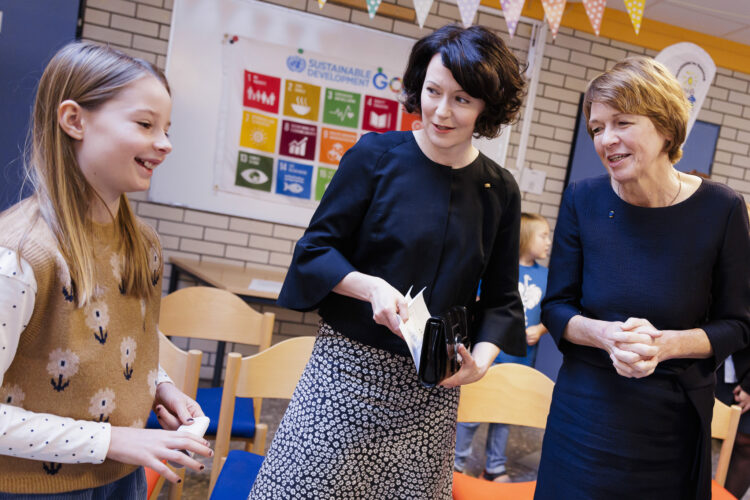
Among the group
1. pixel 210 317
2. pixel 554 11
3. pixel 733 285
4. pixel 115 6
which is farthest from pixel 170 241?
pixel 733 285

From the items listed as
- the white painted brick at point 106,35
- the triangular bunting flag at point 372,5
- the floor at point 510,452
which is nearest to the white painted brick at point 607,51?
the triangular bunting flag at point 372,5

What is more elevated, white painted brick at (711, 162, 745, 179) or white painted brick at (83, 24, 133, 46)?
white painted brick at (83, 24, 133, 46)

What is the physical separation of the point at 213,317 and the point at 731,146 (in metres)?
4.57

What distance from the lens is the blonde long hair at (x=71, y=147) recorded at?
0.91 meters

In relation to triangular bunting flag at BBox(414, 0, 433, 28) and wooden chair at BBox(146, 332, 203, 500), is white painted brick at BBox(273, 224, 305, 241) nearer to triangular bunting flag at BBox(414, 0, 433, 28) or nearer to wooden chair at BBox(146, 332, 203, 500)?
triangular bunting flag at BBox(414, 0, 433, 28)

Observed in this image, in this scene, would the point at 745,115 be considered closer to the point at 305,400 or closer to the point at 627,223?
the point at 627,223

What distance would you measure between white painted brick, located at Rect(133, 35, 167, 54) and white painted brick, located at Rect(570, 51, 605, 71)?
3.01 m

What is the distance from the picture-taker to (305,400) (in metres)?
1.19

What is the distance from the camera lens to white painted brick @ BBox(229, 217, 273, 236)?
415cm

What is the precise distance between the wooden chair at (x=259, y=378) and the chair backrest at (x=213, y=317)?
0.69 metres

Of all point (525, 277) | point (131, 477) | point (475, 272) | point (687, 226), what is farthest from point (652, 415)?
point (525, 277)

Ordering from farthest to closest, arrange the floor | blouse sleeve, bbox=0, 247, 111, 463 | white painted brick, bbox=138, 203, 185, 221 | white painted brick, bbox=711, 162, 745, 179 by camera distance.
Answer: white painted brick, bbox=711, 162, 745, 179
white painted brick, bbox=138, 203, 185, 221
the floor
blouse sleeve, bbox=0, 247, 111, 463

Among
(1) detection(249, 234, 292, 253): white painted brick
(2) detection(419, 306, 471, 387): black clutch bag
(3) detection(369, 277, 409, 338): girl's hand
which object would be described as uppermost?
(3) detection(369, 277, 409, 338): girl's hand

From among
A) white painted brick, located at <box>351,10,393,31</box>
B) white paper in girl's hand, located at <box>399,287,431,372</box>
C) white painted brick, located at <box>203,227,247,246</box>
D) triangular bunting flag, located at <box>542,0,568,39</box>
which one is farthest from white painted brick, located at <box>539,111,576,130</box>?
white paper in girl's hand, located at <box>399,287,431,372</box>
